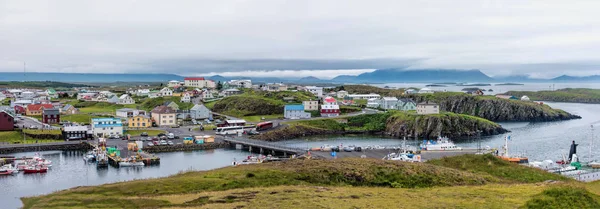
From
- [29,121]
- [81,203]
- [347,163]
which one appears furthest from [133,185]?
[29,121]

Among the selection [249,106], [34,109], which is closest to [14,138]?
[34,109]

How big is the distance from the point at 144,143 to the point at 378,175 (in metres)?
41.0

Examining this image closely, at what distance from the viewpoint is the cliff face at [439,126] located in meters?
80.0

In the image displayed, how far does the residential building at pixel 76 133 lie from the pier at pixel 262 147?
18530mm

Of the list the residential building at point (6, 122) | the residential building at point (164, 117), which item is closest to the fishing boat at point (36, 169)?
the residential building at point (6, 122)

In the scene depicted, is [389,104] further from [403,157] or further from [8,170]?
[8,170]

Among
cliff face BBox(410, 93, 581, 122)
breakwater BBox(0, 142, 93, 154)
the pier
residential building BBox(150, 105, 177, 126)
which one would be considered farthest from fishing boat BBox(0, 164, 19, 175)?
cliff face BBox(410, 93, 581, 122)

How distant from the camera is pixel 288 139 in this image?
7400 centimetres

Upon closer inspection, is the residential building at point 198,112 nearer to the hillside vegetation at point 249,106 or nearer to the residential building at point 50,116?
the hillside vegetation at point 249,106

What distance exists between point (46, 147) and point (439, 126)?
2358 inches

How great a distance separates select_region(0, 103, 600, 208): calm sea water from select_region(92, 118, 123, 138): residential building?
8.86 metres

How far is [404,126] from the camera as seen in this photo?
82.0 metres

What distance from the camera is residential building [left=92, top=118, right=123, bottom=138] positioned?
65500 mm

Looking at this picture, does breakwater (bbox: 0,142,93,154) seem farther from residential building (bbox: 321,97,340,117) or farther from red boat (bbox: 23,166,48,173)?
residential building (bbox: 321,97,340,117)
